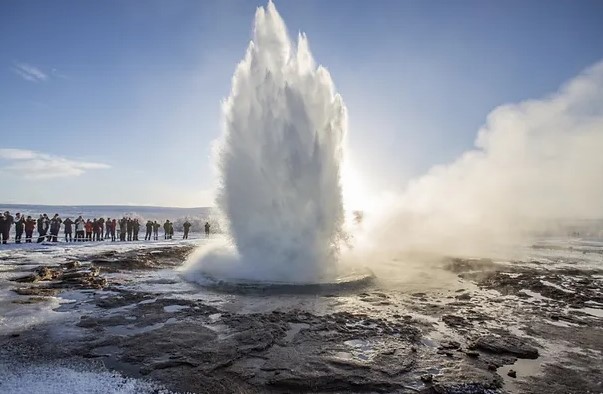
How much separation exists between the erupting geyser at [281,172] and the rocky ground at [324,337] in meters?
2.37

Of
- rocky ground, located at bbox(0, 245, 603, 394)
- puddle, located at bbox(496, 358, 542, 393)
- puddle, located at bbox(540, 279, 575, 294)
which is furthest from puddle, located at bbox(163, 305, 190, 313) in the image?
puddle, located at bbox(540, 279, 575, 294)

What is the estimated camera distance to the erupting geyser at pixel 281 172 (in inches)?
515

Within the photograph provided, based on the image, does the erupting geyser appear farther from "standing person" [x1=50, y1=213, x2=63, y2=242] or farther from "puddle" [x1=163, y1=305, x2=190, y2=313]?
"standing person" [x1=50, y1=213, x2=63, y2=242]

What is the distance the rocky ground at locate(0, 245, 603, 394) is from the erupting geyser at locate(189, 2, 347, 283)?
237 cm

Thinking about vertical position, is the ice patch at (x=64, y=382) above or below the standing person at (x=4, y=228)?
below

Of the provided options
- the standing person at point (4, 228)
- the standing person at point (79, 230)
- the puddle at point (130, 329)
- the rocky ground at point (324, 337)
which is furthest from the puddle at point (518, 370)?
the standing person at point (79, 230)

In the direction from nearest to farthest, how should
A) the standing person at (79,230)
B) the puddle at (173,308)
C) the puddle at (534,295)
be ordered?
1. the puddle at (173,308)
2. the puddle at (534,295)
3. the standing person at (79,230)

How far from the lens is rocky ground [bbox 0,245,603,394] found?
5.00 meters

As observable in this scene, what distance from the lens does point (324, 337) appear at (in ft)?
22.0

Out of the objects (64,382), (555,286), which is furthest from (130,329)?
(555,286)

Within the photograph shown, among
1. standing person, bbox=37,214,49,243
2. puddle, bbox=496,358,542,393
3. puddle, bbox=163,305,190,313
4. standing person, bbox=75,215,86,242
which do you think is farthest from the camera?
standing person, bbox=75,215,86,242

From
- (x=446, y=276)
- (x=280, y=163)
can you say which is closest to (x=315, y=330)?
(x=280, y=163)

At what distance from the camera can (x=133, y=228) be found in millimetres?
31078

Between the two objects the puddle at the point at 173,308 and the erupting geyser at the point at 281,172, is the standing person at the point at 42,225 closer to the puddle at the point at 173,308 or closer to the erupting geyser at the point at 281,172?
the erupting geyser at the point at 281,172
